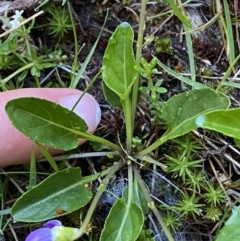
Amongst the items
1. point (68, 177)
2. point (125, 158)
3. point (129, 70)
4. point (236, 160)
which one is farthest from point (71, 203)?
point (236, 160)

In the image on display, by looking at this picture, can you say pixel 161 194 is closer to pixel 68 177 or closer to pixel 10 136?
pixel 68 177

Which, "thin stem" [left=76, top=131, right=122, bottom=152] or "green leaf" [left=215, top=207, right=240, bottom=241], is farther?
"thin stem" [left=76, top=131, right=122, bottom=152]

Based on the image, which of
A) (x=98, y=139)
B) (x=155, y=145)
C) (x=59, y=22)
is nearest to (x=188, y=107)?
(x=155, y=145)

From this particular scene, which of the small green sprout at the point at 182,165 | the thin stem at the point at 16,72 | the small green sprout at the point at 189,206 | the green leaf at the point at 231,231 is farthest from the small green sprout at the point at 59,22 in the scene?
the green leaf at the point at 231,231

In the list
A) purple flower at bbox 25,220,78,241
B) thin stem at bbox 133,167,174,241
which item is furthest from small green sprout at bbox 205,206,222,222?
purple flower at bbox 25,220,78,241

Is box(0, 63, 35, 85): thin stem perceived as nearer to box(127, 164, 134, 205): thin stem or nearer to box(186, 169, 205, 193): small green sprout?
box(127, 164, 134, 205): thin stem

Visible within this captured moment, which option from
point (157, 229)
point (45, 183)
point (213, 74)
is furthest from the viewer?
point (213, 74)

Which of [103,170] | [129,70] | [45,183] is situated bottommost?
[103,170]
